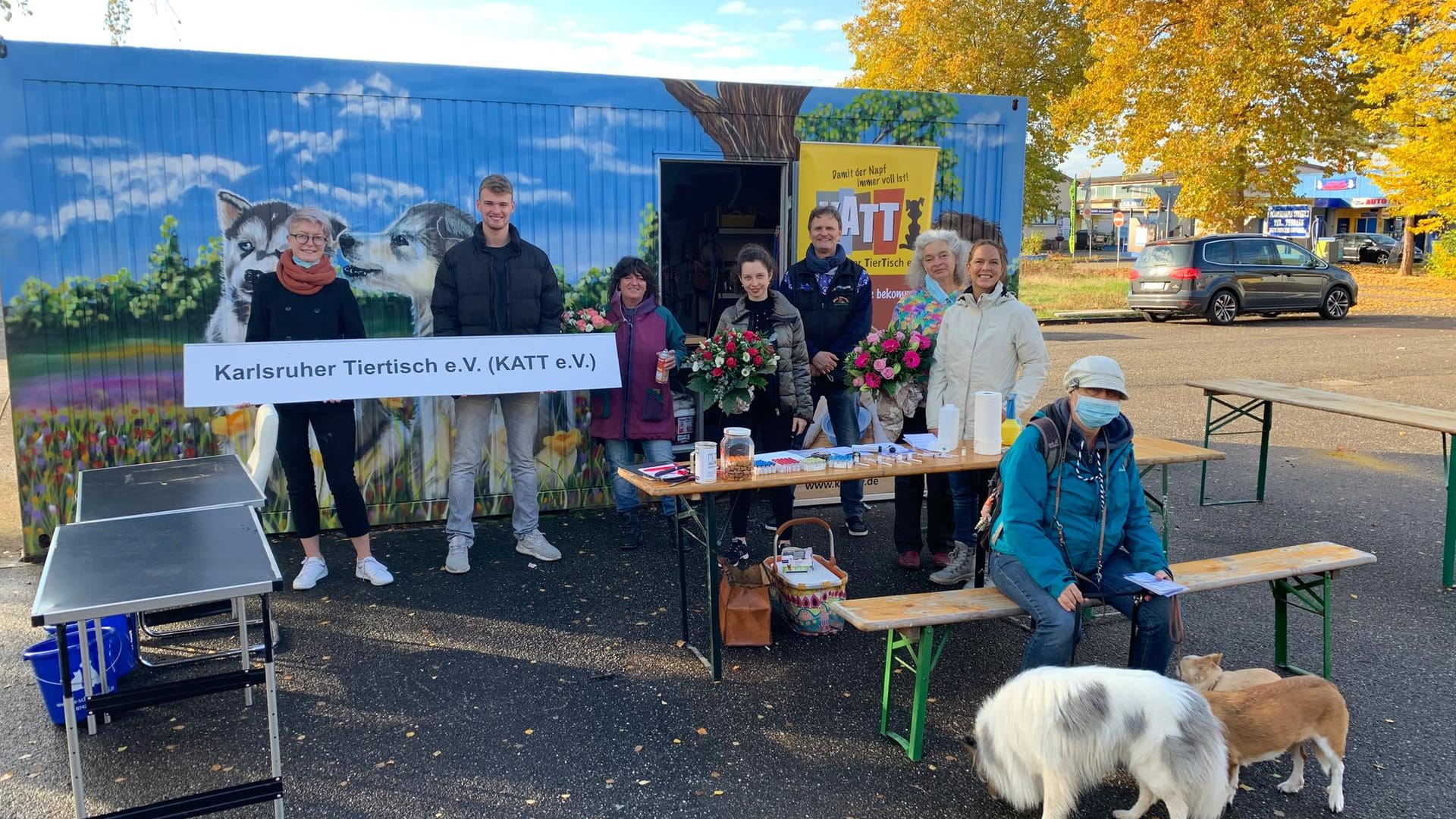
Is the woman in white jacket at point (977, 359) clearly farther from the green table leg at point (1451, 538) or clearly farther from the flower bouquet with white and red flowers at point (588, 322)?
the green table leg at point (1451, 538)

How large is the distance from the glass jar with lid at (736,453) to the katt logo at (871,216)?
9.79 feet

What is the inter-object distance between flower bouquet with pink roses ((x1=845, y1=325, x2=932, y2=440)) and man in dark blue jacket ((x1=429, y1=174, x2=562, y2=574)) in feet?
6.09

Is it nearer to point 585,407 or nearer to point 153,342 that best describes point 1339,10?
point 585,407

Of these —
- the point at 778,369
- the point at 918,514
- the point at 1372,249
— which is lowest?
the point at 918,514

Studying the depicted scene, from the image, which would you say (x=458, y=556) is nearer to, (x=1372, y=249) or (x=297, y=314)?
(x=297, y=314)

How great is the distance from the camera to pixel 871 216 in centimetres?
710

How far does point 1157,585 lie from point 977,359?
1.73 m

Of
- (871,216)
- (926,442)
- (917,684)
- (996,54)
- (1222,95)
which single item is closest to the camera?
(917,684)

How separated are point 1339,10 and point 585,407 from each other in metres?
21.5

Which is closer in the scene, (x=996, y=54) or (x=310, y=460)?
(x=310, y=460)

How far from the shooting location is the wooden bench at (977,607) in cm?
348

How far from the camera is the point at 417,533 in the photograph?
6328mm

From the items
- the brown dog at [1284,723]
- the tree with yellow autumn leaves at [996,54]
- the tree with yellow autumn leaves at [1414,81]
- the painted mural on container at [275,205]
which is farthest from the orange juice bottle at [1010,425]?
the tree with yellow autumn leaves at [996,54]

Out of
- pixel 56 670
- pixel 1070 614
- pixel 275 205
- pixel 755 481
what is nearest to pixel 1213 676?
pixel 1070 614
